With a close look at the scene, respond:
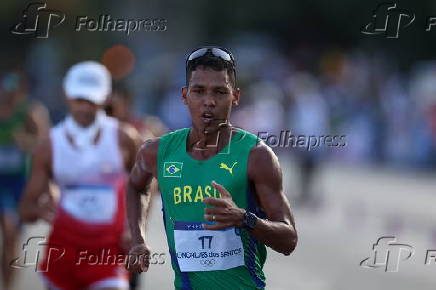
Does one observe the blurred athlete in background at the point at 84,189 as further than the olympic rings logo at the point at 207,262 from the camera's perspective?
Yes

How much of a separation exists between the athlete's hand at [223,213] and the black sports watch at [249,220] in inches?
1.2

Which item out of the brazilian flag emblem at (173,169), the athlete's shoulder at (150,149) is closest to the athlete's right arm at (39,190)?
the athlete's shoulder at (150,149)

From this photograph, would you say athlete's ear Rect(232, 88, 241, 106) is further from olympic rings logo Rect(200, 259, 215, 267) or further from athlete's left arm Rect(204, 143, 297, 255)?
olympic rings logo Rect(200, 259, 215, 267)

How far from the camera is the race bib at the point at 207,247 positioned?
567cm

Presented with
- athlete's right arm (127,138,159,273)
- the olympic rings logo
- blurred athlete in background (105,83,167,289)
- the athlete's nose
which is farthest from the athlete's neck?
blurred athlete in background (105,83,167,289)

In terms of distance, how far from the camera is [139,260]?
5715 millimetres

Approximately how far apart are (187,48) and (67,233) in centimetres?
3838

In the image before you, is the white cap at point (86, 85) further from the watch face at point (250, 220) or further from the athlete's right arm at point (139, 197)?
the watch face at point (250, 220)

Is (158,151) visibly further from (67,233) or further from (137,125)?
(137,125)

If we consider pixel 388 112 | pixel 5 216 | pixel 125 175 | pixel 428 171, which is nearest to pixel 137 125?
pixel 5 216

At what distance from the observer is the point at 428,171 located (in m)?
26.8

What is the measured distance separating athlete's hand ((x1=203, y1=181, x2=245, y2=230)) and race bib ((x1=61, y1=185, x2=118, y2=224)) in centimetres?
304

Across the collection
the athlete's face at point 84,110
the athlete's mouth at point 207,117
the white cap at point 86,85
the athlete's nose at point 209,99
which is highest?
the white cap at point 86,85

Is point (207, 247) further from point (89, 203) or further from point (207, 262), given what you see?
point (89, 203)
